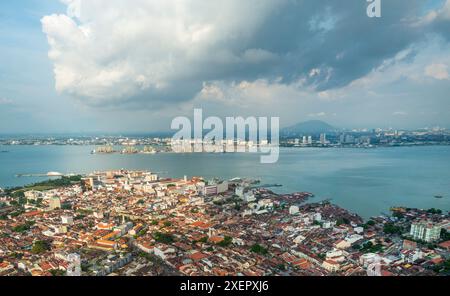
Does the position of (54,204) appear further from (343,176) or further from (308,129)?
(308,129)

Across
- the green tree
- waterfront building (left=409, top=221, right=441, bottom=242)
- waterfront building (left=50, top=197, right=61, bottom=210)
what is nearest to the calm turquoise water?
waterfront building (left=409, top=221, right=441, bottom=242)

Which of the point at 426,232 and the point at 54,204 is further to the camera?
the point at 54,204

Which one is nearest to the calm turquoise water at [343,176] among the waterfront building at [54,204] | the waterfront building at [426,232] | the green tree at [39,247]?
the waterfront building at [426,232]

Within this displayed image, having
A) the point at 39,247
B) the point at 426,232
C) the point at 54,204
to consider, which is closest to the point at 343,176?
the point at 426,232

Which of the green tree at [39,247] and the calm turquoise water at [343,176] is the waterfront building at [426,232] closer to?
the calm turquoise water at [343,176]

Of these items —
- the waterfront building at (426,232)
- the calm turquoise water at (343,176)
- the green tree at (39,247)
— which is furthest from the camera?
the calm turquoise water at (343,176)

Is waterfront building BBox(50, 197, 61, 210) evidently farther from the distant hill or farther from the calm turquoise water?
the distant hill

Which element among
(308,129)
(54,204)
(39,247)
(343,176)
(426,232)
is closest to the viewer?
(39,247)

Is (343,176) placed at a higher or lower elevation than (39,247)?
higher

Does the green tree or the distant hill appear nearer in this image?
the green tree

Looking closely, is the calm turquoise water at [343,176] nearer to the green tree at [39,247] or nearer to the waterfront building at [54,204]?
the waterfront building at [54,204]

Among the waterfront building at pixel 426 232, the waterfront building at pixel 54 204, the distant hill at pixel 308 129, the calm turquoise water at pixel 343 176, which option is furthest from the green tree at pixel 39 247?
the distant hill at pixel 308 129

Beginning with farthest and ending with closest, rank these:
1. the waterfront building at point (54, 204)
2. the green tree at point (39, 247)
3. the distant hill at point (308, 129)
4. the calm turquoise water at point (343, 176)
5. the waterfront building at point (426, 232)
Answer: the distant hill at point (308, 129), the calm turquoise water at point (343, 176), the waterfront building at point (54, 204), the waterfront building at point (426, 232), the green tree at point (39, 247)

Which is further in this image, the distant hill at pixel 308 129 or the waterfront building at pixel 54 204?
the distant hill at pixel 308 129
